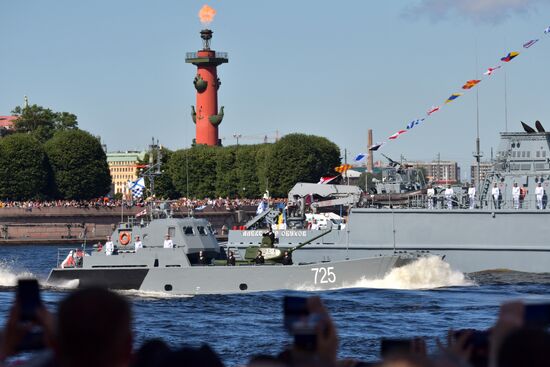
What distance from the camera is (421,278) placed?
33.7m

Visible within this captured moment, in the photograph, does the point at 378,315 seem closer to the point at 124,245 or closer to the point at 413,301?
the point at 413,301

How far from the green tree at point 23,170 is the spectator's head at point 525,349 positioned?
272 feet

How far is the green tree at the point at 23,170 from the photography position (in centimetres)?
8556

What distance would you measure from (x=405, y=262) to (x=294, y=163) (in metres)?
57.4

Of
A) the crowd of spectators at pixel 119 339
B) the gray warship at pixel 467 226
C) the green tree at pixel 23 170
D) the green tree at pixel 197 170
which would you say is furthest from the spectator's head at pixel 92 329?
the green tree at pixel 197 170

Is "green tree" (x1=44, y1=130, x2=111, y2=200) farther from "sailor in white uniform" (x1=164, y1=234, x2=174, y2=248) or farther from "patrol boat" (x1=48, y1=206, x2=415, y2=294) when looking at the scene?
"sailor in white uniform" (x1=164, y1=234, x2=174, y2=248)

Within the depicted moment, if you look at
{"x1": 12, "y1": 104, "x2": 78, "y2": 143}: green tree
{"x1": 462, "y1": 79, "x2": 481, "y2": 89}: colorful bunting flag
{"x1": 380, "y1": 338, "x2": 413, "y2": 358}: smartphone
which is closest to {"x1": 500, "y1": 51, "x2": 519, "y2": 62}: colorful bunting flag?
{"x1": 462, "y1": 79, "x2": 481, "y2": 89}: colorful bunting flag

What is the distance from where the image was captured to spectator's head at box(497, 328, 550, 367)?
4551 mm

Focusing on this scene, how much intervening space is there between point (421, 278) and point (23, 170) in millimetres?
56574

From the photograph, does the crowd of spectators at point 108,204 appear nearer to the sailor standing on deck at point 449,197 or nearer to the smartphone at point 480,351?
the sailor standing on deck at point 449,197

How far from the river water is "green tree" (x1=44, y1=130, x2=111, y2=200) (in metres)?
51.5

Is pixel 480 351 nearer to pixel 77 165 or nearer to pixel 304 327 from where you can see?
pixel 304 327

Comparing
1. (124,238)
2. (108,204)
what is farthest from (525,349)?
(108,204)

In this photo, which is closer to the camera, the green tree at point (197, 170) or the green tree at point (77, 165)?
the green tree at point (77, 165)
